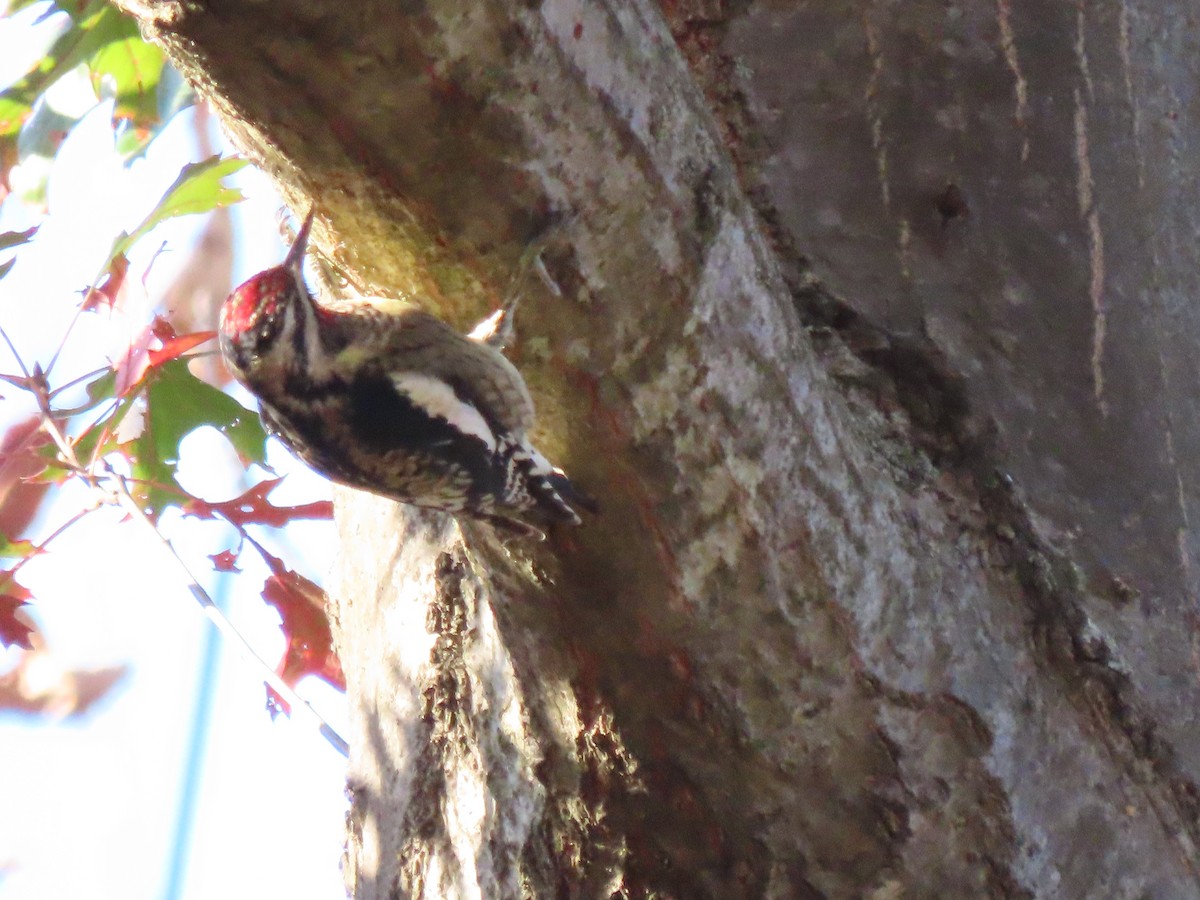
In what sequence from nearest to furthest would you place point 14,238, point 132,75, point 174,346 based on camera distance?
1. point 14,238
2. point 174,346
3. point 132,75

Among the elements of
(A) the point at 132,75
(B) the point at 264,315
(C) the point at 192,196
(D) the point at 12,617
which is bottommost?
(D) the point at 12,617

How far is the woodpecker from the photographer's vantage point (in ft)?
6.34

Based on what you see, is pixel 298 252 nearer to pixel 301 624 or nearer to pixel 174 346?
pixel 174 346

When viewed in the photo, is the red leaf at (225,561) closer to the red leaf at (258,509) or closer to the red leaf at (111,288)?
the red leaf at (258,509)

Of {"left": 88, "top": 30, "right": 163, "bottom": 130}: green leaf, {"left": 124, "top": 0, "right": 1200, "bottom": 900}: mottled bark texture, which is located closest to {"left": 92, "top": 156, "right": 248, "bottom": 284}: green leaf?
{"left": 124, "top": 0, "right": 1200, "bottom": 900}: mottled bark texture

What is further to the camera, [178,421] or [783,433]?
[178,421]

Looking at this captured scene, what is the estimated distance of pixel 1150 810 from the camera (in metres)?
1.70

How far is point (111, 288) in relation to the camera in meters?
2.77

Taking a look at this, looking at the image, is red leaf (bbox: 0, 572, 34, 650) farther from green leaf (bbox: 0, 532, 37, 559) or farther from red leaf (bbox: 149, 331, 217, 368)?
red leaf (bbox: 149, 331, 217, 368)

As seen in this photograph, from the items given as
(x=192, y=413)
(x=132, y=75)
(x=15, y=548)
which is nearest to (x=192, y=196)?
(x=192, y=413)

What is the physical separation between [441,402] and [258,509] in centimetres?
92

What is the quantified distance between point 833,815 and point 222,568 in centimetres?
179

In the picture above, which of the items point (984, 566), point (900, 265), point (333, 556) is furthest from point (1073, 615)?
point (333, 556)

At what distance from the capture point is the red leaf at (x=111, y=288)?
2.71 metres
